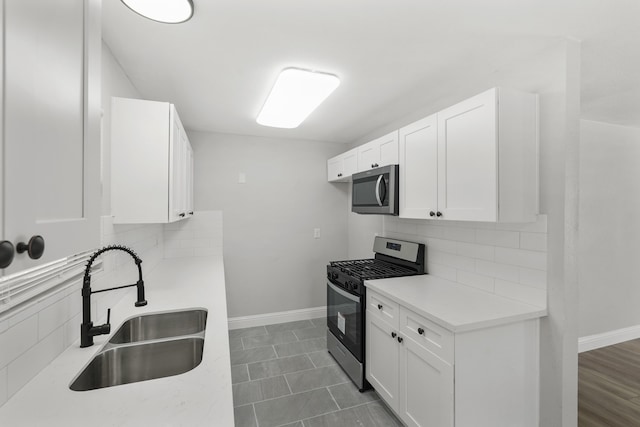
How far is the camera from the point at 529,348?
1.76m

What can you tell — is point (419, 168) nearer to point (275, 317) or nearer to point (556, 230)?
point (556, 230)

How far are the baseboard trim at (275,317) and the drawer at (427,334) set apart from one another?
2.24 meters

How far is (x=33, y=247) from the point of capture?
1.60ft

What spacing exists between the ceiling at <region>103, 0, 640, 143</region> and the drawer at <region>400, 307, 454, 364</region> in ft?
5.23

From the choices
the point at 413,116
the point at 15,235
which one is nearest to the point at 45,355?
the point at 15,235

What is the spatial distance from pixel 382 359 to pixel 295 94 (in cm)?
203

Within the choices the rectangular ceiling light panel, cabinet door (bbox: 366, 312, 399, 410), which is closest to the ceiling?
the rectangular ceiling light panel

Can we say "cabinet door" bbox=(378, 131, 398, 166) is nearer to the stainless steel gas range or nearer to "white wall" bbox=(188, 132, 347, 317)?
the stainless steel gas range

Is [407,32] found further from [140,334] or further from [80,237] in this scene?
[140,334]

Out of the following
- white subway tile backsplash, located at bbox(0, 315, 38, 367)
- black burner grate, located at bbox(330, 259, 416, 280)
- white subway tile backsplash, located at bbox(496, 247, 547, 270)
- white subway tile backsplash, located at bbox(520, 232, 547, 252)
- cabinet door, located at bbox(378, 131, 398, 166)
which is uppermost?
cabinet door, located at bbox(378, 131, 398, 166)

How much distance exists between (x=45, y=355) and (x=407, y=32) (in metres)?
2.17

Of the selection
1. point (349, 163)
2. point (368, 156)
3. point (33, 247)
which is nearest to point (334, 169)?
point (349, 163)

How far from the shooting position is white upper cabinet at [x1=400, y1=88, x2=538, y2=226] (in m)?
1.67

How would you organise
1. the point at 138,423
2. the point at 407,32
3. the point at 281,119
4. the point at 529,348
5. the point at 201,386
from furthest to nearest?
the point at 281,119 < the point at 529,348 < the point at 407,32 < the point at 201,386 < the point at 138,423
